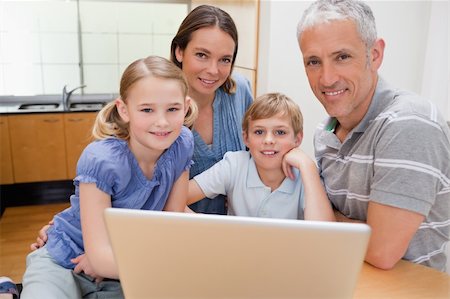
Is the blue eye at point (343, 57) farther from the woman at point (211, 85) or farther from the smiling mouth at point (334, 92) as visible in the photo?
the woman at point (211, 85)

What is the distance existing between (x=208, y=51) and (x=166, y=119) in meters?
0.46

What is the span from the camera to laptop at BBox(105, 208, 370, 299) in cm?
65

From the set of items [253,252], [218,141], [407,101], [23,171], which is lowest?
[23,171]

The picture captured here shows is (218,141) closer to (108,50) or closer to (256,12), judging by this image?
(256,12)

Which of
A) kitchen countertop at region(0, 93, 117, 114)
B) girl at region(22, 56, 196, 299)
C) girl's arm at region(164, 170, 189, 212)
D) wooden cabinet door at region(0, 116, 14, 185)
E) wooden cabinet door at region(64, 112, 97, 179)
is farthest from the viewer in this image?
kitchen countertop at region(0, 93, 117, 114)

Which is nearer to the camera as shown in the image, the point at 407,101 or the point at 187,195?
the point at 407,101

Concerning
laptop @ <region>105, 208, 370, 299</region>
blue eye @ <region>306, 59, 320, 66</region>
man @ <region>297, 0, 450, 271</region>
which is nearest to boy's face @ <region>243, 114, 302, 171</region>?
man @ <region>297, 0, 450, 271</region>

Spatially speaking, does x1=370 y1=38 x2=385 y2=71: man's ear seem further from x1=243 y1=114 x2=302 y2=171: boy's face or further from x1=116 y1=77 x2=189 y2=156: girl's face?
x1=116 y1=77 x2=189 y2=156: girl's face

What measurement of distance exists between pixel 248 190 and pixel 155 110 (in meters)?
0.50

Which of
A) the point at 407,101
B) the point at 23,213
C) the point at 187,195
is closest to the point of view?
the point at 407,101

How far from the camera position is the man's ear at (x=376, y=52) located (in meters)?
1.29

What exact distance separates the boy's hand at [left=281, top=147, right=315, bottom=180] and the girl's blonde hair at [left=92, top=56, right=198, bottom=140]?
0.43 metres

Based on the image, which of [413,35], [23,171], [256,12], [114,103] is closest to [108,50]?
[23,171]

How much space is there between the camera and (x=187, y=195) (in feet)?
5.12
